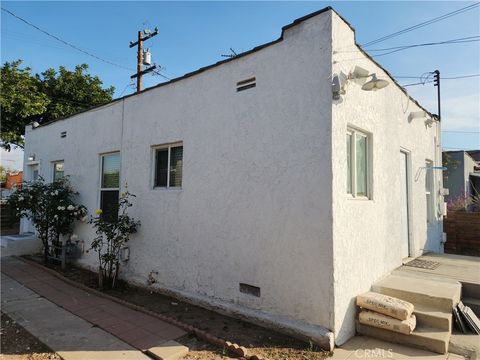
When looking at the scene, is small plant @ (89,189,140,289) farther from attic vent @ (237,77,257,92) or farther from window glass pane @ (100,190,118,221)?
attic vent @ (237,77,257,92)

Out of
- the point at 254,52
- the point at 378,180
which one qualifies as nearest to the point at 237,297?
the point at 378,180

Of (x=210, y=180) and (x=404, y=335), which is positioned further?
(x=210, y=180)

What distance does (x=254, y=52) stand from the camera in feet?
16.7

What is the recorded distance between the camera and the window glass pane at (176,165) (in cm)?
624

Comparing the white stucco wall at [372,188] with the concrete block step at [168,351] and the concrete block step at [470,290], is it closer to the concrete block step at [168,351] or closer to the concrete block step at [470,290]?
the concrete block step at [470,290]

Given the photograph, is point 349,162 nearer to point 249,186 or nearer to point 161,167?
point 249,186

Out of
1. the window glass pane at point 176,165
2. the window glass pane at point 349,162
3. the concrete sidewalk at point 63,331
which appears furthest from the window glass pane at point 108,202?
the window glass pane at point 349,162

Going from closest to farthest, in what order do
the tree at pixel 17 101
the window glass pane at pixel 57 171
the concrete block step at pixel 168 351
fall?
1. the concrete block step at pixel 168 351
2. the window glass pane at pixel 57 171
3. the tree at pixel 17 101

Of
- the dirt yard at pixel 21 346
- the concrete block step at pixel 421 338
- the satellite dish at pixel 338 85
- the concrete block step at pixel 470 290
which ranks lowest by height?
the dirt yard at pixel 21 346

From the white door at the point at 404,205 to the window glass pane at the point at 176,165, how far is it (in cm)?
467

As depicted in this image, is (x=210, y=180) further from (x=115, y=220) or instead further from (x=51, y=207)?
(x=51, y=207)

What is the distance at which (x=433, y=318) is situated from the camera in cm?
422

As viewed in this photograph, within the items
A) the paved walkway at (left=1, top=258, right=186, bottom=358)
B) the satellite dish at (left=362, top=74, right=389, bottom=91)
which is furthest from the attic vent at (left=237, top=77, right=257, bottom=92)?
the paved walkway at (left=1, top=258, right=186, bottom=358)

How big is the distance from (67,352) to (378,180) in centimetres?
529
